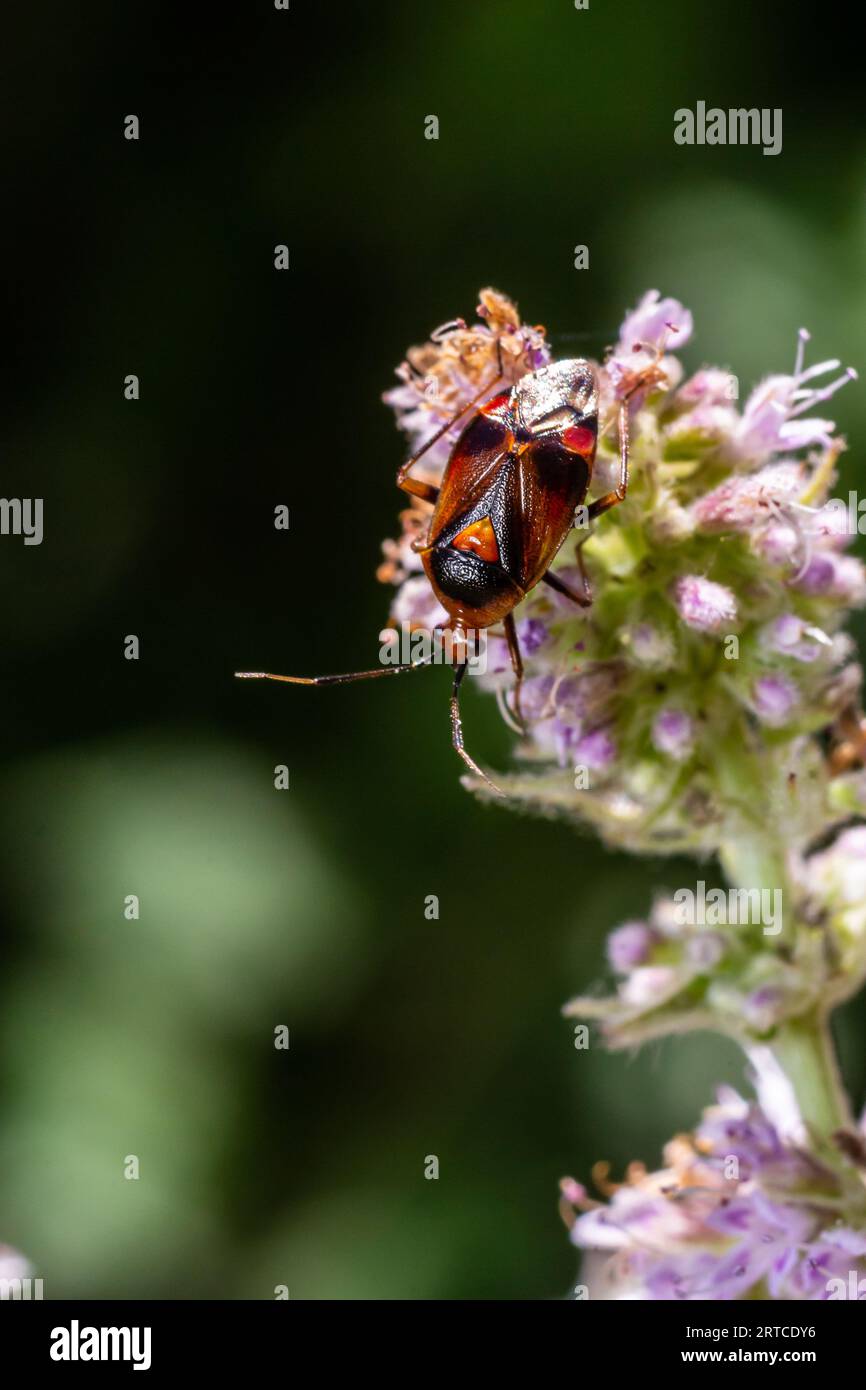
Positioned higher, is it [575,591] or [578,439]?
[578,439]

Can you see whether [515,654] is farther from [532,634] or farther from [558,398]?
[558,398]

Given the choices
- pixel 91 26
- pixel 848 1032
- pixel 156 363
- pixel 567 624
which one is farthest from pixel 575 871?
pixel 91 26

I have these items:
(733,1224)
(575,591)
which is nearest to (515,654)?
(575,591)

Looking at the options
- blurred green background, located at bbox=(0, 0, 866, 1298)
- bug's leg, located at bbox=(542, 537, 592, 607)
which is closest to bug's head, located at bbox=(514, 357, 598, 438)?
bug's leg, located at bbox=(542, 537, 592, 607)

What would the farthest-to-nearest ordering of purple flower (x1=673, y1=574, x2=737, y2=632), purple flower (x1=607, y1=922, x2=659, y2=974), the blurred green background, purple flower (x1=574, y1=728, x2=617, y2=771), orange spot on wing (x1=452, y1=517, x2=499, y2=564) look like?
the blurred green background
purple flower (x1=607, y1=922, x2=659, y2=974)
purple flower (x1=574, y1=728, x2=617, y2=771)
orange spot on wing (x1=452, y1=517, x2=499, y2=564)
purple flower (x1=673, y1=574, x2=737, y2=632)

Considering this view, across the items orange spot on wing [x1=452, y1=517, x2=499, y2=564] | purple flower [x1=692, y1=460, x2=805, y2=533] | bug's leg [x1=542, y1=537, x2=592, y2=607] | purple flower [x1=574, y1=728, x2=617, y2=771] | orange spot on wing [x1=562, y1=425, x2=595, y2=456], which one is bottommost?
purple flower [x1=574, y1=728, x2=617, y2=771]

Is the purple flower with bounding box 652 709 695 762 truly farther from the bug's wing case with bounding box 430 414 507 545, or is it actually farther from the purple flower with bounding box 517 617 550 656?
the bug's wing case with bounding box 430 414 507 545

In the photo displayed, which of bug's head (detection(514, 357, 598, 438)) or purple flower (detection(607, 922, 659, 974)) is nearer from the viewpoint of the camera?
bug's head (detection(514, 357, 598, 438))
